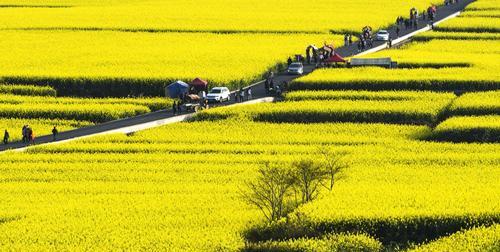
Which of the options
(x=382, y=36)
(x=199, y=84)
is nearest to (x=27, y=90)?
(x=199, y=84)

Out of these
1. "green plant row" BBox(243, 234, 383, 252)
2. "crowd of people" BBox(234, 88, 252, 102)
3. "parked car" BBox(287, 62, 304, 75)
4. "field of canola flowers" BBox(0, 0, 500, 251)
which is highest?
"parked car" BBox(287, 62, 304, 75)

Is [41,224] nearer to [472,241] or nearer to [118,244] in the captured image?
[118,244]

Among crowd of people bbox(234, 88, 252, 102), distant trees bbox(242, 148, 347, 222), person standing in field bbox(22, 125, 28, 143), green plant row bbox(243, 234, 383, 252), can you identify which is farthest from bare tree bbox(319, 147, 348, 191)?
crowd of people bbox(234, 88, 252, 102)

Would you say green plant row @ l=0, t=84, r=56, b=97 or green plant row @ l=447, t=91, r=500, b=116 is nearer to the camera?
green plant row @ l=447, t=91, r=500, b=116

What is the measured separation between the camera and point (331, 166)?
208 ft

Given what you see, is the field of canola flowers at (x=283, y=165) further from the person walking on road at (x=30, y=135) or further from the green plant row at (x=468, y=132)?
the person walking on road at (x=30, y=135)

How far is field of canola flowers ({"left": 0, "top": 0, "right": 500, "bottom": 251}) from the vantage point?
55.3m

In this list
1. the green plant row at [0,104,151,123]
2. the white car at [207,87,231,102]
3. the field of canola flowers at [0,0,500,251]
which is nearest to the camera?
the field of canola flowers at [0,0,500,251]

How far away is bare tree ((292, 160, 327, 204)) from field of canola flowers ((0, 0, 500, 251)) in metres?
0.80

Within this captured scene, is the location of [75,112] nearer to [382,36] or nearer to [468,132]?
[468,132]

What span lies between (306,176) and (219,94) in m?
32.9

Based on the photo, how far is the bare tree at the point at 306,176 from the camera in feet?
193

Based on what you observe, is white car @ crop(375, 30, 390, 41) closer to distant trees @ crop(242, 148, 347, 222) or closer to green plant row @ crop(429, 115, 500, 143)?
green plant row @ crop(429, 115, 500, 143)

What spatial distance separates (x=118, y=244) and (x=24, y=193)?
12.4 metres
